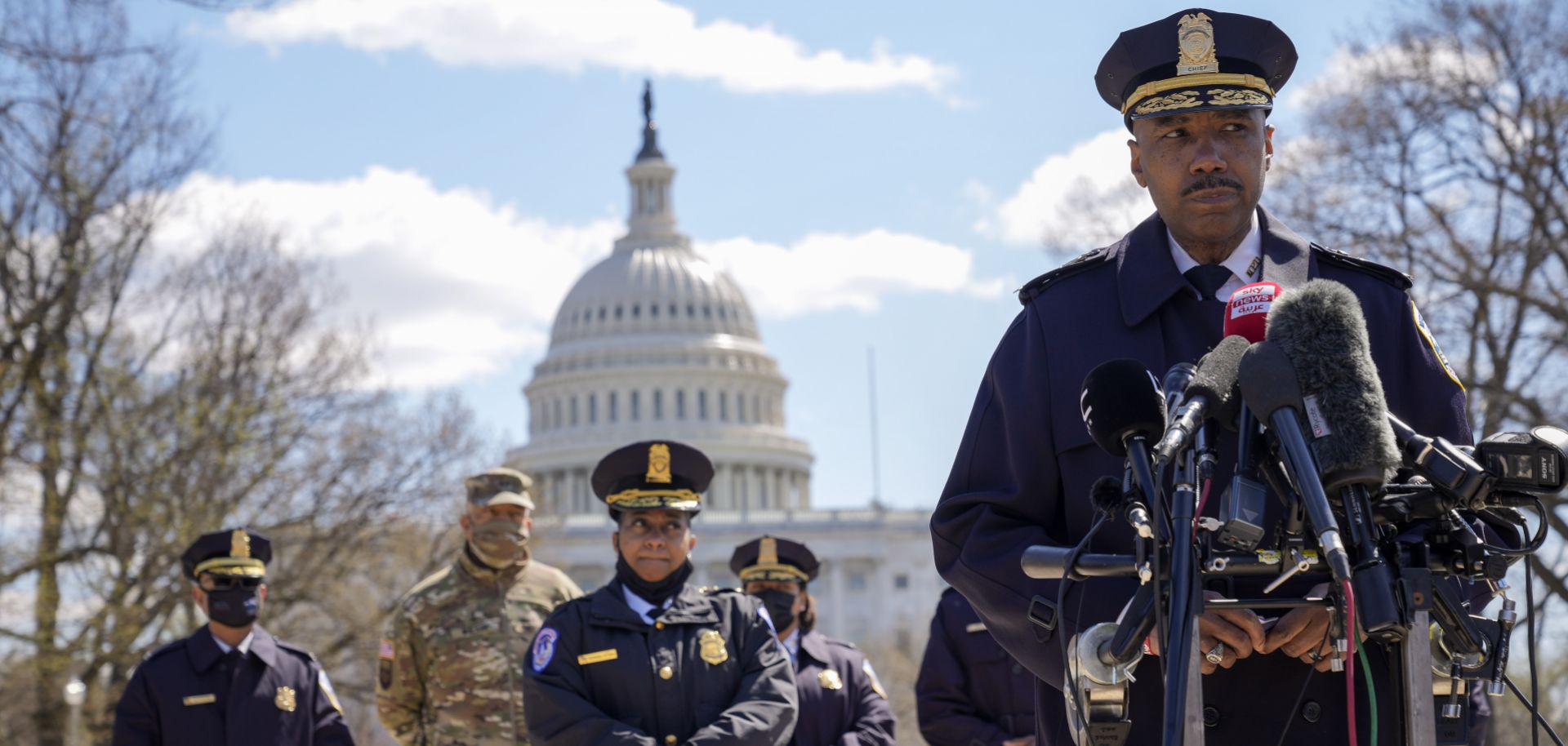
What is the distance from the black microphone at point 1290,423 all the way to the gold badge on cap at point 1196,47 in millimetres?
903

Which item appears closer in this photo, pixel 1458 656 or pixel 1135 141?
pixel 1458 656

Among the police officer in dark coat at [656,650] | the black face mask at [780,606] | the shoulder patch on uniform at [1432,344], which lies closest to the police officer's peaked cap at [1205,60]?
the shoulder patch on uniform at [1432,344]

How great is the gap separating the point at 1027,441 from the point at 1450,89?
70.5 feet

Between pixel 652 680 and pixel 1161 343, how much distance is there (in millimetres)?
3775

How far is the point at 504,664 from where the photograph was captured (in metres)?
9.62

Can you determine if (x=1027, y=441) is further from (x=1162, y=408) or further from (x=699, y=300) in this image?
(x=699, y=300)

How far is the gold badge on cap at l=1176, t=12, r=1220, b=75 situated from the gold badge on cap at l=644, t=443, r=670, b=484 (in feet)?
13.5

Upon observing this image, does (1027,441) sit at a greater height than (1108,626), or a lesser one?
greater

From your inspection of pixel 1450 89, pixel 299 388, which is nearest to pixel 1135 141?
pixel 1450 89

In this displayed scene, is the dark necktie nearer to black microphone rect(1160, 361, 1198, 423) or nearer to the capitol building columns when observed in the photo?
black microphone rect(1160, 361, 1198, 423)

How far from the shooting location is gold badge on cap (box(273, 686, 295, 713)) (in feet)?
32.1

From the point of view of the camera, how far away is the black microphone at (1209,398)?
9.87 ft

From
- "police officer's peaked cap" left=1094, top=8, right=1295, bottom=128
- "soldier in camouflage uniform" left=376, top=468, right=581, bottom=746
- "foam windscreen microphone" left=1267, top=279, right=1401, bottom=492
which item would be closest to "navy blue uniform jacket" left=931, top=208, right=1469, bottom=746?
"police officer's peaked cap" left=1094, top=8, right=1295, bottom=128

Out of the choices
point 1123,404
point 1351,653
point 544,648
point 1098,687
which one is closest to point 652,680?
point 544,648
